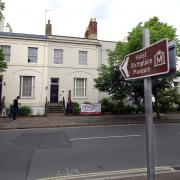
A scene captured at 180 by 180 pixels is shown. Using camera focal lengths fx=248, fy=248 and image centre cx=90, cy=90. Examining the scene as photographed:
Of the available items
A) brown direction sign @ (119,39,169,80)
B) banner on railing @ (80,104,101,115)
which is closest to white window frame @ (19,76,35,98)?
banner on railing @ (80,104,101,115)

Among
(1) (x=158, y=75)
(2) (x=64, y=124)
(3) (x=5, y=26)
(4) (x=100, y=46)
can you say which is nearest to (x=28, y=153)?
(1) (x=158, y=75)

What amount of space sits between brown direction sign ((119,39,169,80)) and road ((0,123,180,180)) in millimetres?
3960

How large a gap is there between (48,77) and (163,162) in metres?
19.6

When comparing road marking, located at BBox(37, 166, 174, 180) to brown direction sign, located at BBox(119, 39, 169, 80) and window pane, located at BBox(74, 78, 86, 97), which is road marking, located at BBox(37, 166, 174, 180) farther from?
window pane, located at BBox(74, 78, 86, 97)

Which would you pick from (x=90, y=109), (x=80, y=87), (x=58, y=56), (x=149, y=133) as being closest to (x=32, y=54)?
(x=58, y=56)

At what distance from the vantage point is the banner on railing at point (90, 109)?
23.4m

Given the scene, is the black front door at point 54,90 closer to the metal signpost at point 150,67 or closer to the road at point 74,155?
the road at point 74,155

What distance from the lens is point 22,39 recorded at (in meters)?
25.1

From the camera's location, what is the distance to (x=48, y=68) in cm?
2577

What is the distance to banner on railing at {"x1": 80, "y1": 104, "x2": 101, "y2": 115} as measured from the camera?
23434mm

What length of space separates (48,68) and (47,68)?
0.11 metres

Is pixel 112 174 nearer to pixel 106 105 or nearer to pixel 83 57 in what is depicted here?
pixel 106 105

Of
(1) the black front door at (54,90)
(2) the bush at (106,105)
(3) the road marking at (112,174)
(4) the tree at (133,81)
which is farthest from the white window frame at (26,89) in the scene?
(3) the road marking at (112,174)

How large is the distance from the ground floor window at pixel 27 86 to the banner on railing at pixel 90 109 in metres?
5.79
